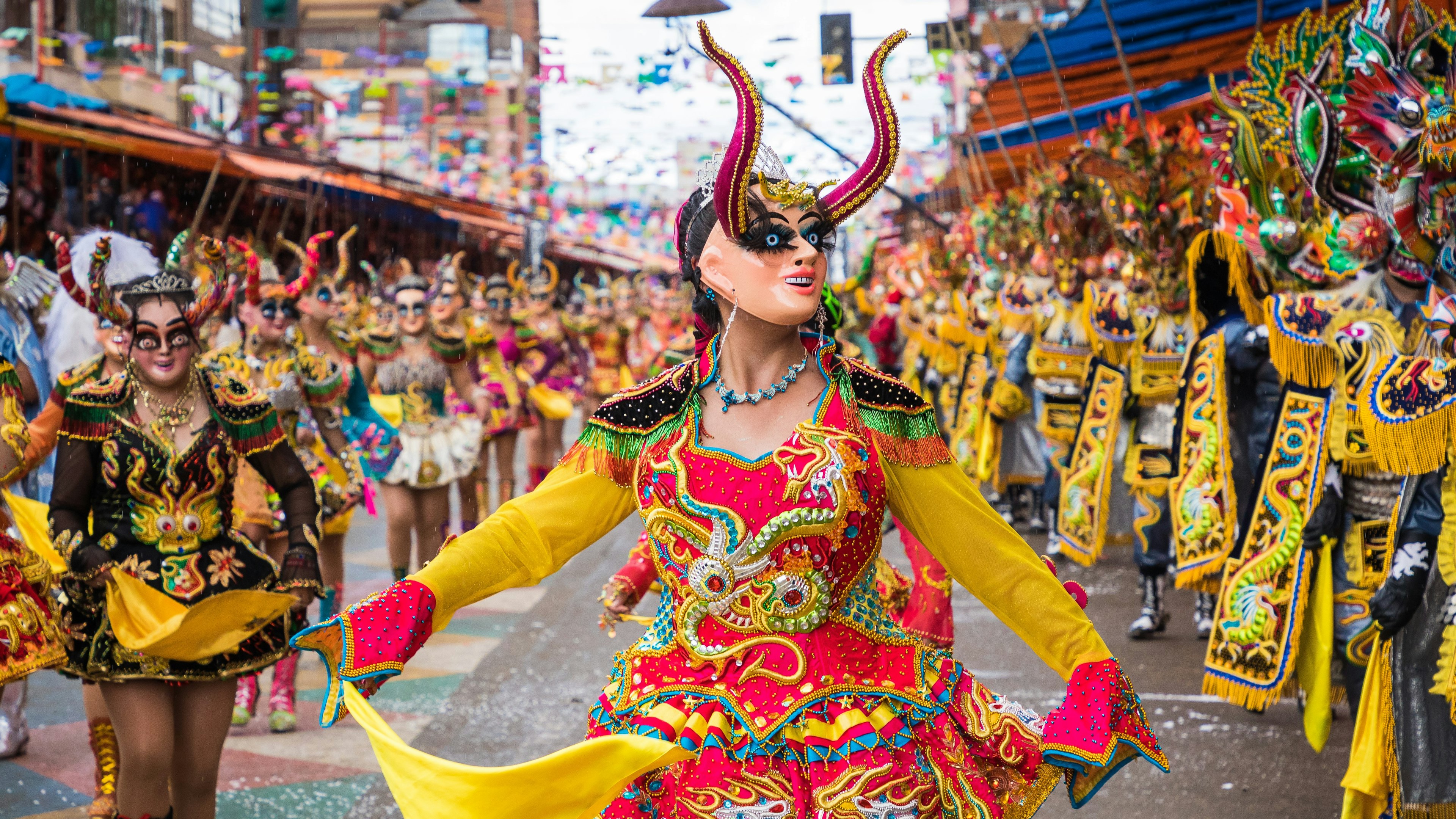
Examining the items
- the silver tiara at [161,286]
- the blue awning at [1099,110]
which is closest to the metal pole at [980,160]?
the blue awning at [1099,110]

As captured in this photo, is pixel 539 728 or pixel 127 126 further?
pixel 127 126

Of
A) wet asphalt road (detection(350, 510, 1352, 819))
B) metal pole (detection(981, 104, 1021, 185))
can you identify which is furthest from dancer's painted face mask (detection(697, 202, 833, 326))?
metal pole (detection(981, 104, 1021, 185))

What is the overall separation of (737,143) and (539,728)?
4.22 metres

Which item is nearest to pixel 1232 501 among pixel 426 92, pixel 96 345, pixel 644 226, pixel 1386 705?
pixel 1386 705

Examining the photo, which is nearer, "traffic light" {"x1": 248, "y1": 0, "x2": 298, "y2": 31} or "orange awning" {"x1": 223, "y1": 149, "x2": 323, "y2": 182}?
"traffic light" {"x1": 248, "y1": 0, "x2": 298, "y2": 31}

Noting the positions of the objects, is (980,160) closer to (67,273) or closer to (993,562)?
(67,273)

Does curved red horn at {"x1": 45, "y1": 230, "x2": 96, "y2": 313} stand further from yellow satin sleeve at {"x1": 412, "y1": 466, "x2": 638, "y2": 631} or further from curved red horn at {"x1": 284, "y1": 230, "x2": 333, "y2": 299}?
yellow satin sleeve at {"x1": 412, "y1": 466, "x2": 638, "y2": 631}

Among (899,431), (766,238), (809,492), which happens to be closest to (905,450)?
(899,431)

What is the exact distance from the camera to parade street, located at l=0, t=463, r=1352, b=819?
5.65 metres

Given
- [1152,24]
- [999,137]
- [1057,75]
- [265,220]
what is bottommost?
[265,220]

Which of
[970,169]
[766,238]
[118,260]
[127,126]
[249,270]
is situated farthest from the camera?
[970,169]

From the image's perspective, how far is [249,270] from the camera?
7.44 meters

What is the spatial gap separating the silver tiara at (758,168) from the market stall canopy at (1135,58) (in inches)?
270

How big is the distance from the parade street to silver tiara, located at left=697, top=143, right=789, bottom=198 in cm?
317
